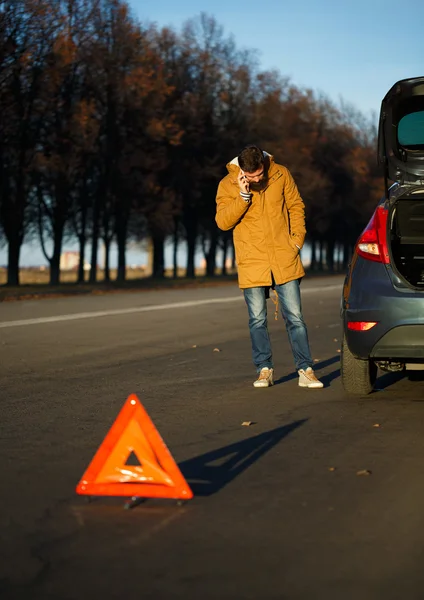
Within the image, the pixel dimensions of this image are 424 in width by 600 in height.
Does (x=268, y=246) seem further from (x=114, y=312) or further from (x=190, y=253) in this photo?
(x=190, y=253)

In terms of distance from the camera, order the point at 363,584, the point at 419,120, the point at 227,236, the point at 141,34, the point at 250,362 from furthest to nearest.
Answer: the point at 227,236
the point at 141,34
the point at 250,362
the point at 419,120
the point at 363,584

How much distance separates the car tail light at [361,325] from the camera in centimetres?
850

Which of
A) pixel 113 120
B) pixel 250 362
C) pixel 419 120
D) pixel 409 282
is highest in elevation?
pixel 113 120

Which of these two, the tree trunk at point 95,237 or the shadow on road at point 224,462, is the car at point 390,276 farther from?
the tree trunk at point 95,237

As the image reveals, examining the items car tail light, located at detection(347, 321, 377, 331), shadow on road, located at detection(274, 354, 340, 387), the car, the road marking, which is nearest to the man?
shadow on road, located at detection(274, 354, 340, 387)

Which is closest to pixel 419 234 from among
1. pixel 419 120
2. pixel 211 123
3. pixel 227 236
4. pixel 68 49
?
pixel 419 120

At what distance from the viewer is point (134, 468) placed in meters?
5.56

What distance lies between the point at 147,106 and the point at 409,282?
1687 inches

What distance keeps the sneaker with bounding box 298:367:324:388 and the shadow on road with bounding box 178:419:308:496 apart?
2178 millimetres

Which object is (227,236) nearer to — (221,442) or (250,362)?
(250,362)

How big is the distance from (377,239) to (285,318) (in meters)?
1.48

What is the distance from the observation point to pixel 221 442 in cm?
716

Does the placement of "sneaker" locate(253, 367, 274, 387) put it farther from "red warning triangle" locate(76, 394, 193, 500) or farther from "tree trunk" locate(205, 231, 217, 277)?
"tree trunk" locate(205, 231, 217, 277)

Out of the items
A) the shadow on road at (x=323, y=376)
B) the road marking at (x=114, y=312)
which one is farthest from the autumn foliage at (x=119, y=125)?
the shadow on road at (x=323, y=376)
